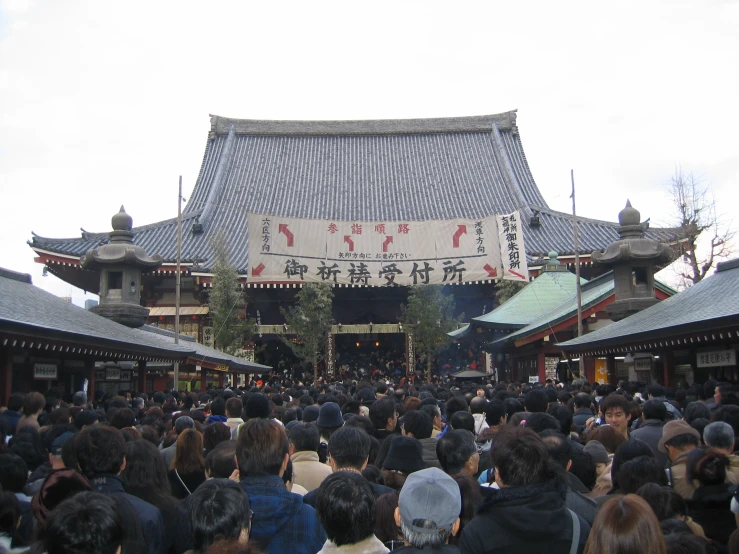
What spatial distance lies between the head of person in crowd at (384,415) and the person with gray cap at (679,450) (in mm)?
2730

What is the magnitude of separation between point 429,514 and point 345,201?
1500 inches

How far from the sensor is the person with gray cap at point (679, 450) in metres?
5.21

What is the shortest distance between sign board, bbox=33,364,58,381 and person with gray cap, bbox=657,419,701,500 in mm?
12175

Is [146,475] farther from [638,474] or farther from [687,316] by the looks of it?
[687,316]

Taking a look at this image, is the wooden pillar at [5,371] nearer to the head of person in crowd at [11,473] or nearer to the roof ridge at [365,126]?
the head of person in crowd at [11,473]

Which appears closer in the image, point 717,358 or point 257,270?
point 717,358

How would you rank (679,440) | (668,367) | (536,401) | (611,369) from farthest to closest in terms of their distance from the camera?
(611,369)
(668,367)
(536,401)
(679,440)

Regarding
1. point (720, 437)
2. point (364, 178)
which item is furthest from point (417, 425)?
point (364, 178)

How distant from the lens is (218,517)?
11.5 ft

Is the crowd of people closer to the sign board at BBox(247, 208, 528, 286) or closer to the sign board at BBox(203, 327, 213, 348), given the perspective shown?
the sign board at BBox(247, 208, 528, 286)

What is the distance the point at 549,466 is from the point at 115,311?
63.0ft

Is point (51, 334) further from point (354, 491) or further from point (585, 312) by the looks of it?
point (585, 312)

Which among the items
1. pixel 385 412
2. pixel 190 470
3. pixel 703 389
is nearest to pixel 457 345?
pixel 703 389

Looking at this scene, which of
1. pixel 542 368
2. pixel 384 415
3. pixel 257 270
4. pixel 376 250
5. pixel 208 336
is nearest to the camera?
pixel 384 415
